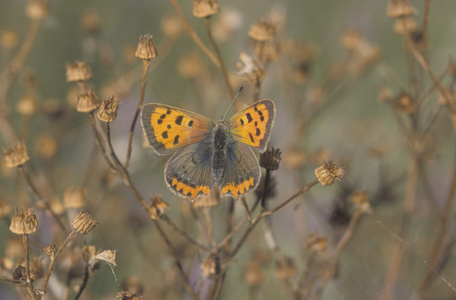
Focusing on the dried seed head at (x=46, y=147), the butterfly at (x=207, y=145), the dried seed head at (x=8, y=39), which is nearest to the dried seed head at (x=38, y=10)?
the dried seed head at (x=8, y=39)

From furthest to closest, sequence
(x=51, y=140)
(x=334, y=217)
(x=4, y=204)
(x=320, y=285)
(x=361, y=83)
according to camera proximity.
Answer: (x=361, y=83), (x=51, y=140), (x=334, y=217), (x=320, y=285), (x=4, y=204)

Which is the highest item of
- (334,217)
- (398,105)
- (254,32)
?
(254,32)

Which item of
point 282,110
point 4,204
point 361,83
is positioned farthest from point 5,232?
point 361,83

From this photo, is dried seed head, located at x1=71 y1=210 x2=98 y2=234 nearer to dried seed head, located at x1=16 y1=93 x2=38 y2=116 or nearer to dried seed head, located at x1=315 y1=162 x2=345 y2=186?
dried seed head, located at x1=315 y1=162 x2=345 y2=186

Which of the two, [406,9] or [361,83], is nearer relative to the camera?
[406,9]

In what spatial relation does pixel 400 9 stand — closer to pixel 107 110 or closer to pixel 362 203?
pixel 362 203

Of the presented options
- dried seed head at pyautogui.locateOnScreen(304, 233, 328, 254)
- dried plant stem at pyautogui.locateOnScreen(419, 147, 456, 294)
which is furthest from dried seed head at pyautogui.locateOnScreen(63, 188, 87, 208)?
dried plant stem at pyautogui.locateOnScreen(419, 147, 456, 294)

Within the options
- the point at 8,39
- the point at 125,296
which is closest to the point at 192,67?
the point at 8,39

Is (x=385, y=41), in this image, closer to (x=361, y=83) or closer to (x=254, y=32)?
(x=361, y=83)
